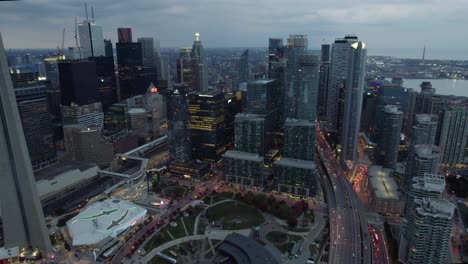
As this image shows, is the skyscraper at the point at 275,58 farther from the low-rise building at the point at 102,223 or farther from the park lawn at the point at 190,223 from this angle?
the low-rise building at the point at 102,223

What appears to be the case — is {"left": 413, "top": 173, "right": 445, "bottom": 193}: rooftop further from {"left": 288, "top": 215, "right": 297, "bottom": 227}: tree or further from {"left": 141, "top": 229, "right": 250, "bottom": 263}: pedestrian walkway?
{"left": 141, "top": 229, "right": 250, "bottom": 263}: pedestrian walkway

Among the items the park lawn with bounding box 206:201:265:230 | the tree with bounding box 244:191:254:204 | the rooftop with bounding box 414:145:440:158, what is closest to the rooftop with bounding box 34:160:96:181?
the park lawn with bounding box 206:201:265:230

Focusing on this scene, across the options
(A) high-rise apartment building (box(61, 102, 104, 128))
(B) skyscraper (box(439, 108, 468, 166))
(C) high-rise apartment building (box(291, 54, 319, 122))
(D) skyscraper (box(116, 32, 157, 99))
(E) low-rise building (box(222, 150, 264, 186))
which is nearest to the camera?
(E) low-rise building (box(222, 150, 264, 186))

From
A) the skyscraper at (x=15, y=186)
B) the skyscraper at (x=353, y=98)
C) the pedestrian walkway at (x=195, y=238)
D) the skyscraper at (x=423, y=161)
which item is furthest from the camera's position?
the skyscraper at (x=353, y=98)

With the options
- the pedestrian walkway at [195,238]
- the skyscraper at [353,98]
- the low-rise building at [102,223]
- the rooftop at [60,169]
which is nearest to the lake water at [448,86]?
the skyscraper at [353,98]

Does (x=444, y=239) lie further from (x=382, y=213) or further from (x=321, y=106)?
(x=321, y=106)

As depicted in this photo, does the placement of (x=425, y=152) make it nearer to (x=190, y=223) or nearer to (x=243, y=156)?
(x=243, y=156)
